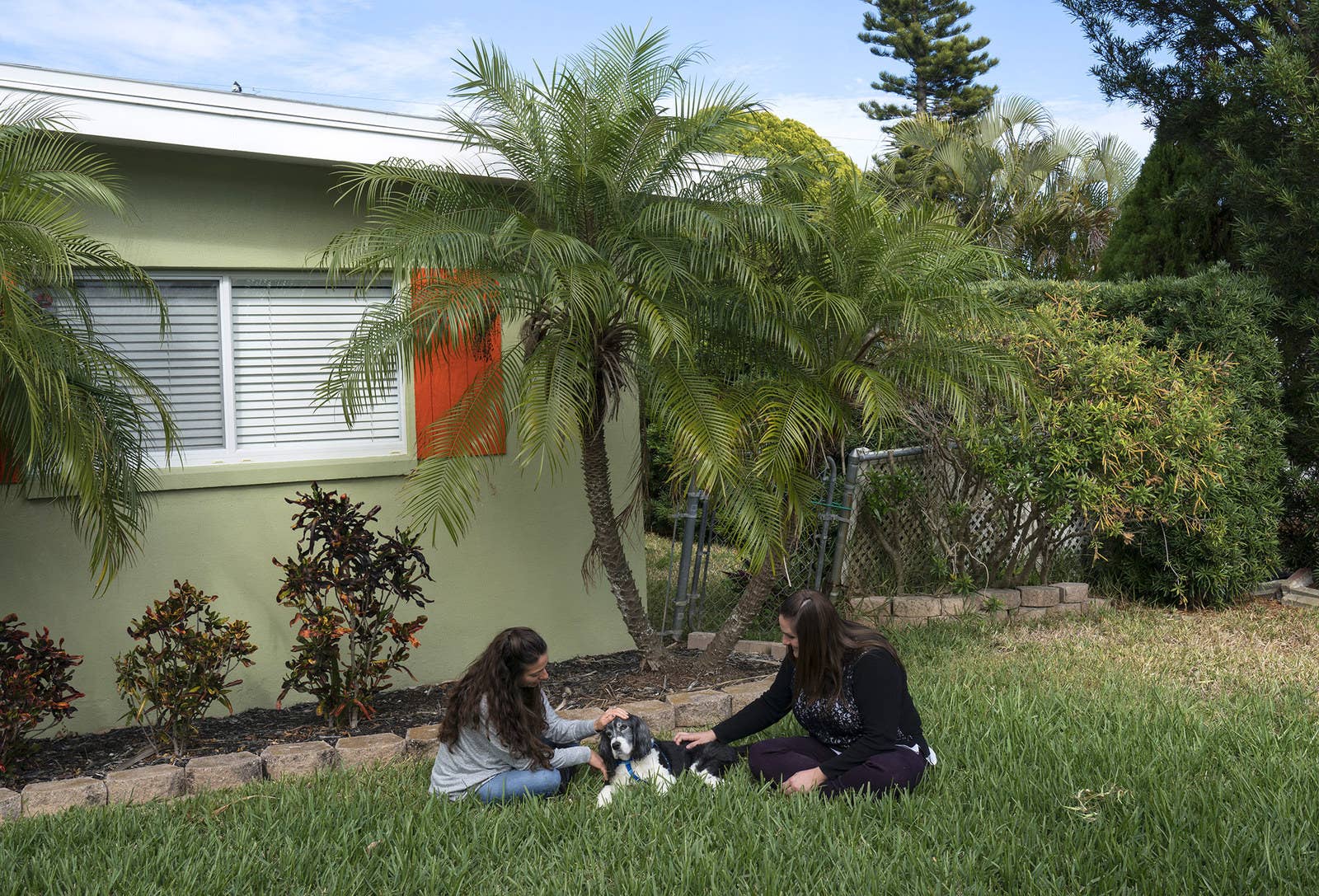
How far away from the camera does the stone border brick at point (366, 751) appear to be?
541 centimetres

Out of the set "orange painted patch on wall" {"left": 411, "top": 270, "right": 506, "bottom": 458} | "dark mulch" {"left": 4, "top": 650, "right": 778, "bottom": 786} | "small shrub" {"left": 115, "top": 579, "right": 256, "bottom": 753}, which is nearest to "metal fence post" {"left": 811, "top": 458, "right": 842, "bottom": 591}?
"dark mulch" {"left": 4, "top": 650, "right": 778, "bottom": 786}

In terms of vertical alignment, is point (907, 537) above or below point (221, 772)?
above

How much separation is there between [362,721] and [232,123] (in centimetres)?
357

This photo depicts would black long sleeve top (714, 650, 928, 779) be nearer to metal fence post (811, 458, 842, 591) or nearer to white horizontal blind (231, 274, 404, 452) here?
metal fence post (811, 458, 842, 591)

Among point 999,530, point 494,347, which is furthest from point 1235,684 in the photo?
point 494,347

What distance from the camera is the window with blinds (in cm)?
635

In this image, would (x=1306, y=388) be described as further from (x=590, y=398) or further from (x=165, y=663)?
(x=165, y=663)

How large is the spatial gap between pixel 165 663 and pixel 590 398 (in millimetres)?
2752

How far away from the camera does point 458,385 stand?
697 cm

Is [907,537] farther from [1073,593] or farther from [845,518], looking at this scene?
[1073,593]

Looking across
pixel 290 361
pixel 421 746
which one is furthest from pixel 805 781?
pixel 290 361

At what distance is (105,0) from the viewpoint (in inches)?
942

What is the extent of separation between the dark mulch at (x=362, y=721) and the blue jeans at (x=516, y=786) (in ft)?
4.31

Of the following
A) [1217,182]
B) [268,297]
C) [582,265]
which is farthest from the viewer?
[1217,182]
